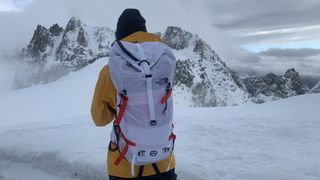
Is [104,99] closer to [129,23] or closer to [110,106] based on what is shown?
[110,106]

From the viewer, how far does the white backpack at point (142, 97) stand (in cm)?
418

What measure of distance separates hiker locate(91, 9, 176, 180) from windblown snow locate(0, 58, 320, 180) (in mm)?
3394

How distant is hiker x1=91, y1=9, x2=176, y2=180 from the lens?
4191 mm

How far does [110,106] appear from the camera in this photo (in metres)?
4.44

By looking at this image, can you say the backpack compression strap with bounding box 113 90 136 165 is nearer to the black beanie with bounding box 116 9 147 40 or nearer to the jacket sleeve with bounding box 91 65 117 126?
the jacket sleeve with bounding box 91 65 117 126

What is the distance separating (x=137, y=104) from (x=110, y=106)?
356mm

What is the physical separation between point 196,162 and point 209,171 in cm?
50

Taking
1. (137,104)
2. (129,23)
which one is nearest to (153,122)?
(137,104)

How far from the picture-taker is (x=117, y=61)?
4.21 metres

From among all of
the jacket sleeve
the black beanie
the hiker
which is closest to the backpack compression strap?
the hiker

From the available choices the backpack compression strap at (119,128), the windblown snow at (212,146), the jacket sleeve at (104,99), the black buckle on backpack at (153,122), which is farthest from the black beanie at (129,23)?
the windblown snow at (212,146)

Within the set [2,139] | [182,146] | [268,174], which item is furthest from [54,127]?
[268,174]

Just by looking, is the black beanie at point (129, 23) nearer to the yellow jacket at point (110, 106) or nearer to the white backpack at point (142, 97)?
the yellow jacket at point (110, 106)

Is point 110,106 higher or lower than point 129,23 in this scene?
lower
